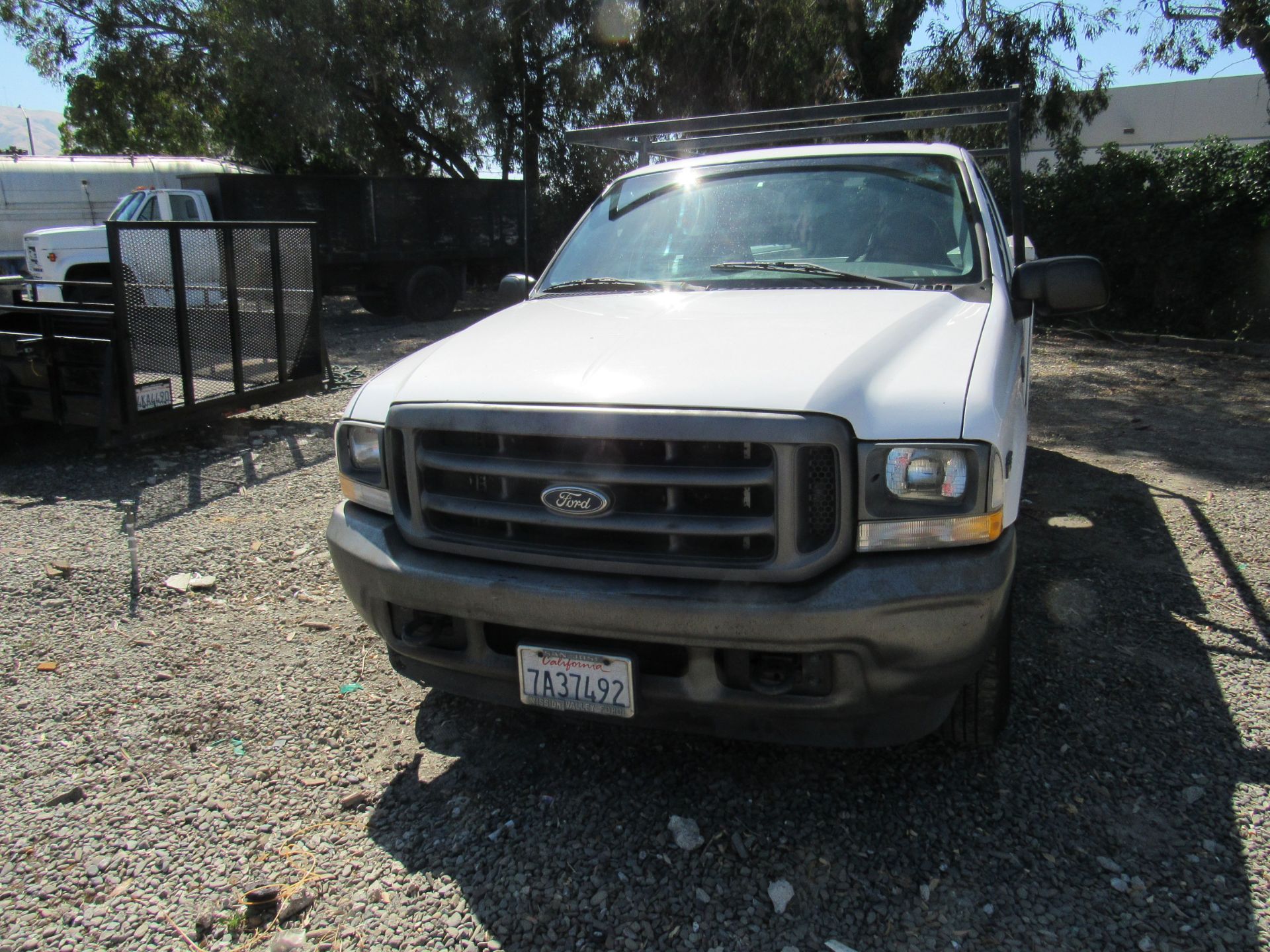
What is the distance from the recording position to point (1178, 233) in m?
13.3

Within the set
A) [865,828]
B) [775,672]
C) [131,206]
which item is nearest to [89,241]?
[131,206]

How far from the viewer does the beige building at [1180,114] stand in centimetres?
2952

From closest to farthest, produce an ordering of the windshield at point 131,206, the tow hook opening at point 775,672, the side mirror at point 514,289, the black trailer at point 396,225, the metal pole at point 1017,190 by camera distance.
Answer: the tow hook opening at point 775,672 → the side mirror at point 514,289 → the metal pole at point 1017,190 → the windshield at point 131,206 → the black trailer at point 396,225

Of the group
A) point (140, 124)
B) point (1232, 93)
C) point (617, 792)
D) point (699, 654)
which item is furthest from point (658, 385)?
point (1232, 93)

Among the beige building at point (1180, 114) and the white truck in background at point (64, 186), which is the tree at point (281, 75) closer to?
the white truck in background at point (64, 186)

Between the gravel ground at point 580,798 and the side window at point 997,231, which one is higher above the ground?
the side window at point 997,231

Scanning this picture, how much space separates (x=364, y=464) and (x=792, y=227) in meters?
1.86

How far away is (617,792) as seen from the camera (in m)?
2.88

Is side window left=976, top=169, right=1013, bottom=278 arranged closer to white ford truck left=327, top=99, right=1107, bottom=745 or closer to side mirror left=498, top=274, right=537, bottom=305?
white ford truck left=327, top=99, right=1107, bottom=745

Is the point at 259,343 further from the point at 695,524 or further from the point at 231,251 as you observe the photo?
the point at 695,524

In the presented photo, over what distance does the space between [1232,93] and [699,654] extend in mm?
35283

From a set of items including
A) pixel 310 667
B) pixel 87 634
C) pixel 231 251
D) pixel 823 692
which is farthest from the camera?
pixel 231 251

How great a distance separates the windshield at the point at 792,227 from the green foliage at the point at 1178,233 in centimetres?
954

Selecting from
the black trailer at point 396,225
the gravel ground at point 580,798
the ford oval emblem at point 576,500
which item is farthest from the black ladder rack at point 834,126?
the black trailer at point 396,225
